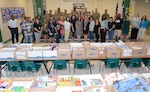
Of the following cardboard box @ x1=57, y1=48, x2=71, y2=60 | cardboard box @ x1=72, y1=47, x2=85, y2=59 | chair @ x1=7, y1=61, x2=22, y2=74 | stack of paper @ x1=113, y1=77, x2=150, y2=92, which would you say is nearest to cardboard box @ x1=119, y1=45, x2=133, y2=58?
cardboard box @ x1=72, y1=47, x2=85, y2=59

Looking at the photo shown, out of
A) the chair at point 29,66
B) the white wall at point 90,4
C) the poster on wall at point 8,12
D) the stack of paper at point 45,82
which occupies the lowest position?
the chair at point 29,66

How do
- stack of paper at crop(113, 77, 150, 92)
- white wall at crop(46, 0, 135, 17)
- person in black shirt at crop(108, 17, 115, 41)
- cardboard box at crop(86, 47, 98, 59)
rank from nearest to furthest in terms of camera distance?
stack of paper at crop(113, 77, 150, 92) < cardboard box at crop(86, 47, 98, 59) < person in black shirt at crop(108, 17, 115, 41) < white wall at crop(46, 0, 135, 17)

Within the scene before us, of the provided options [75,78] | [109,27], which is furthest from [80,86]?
[109,27]

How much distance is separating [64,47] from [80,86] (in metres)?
2.23

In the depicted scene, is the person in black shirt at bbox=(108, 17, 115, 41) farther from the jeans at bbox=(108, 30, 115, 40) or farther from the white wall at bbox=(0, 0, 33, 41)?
the white wall at bbox=(0, 0, 33, 41)

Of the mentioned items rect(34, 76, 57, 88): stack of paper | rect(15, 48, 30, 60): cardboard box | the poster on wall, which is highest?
the poster on wall

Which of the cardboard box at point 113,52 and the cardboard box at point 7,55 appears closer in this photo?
the cardboard box at point 7,55

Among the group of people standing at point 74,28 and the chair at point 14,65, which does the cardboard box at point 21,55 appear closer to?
the chair at point 14,65

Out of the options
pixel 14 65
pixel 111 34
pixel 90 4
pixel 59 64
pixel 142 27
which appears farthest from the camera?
pixel 90 4

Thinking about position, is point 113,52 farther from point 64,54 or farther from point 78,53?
point 64,54

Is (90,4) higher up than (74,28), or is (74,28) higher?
(90,4)

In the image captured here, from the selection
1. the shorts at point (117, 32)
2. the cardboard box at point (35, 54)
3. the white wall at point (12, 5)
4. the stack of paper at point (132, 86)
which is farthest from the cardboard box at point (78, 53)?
the white wall at point (12, 5)

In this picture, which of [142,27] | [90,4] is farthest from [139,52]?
[90,4]

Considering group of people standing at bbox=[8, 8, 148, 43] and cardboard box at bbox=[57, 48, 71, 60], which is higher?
group of people standing at bbox=[8, 8, 148, 43]
